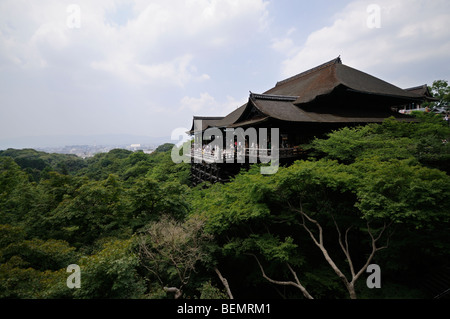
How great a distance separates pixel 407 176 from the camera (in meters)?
7.16

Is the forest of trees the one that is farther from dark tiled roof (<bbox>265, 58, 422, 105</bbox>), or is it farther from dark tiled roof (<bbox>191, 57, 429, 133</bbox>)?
dark tiled roof (<bbox>265, 58, 422, 105</bbox>)

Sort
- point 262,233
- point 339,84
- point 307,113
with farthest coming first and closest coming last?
1. point 339,84
2. point 307,113
3. point 262,233

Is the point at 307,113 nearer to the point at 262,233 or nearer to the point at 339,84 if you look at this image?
the point at 339,84

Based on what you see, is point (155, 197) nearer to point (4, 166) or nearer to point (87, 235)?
point (87, 235)

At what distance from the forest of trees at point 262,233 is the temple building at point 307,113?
8.32 ft

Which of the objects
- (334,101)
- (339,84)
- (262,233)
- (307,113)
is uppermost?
(339,84)

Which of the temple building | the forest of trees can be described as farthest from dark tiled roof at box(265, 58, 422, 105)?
the forest of trees

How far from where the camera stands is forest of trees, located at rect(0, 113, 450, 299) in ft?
21.3

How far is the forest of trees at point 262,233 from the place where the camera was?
6488mm

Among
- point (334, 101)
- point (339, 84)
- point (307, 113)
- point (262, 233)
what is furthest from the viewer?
point (334, 101)

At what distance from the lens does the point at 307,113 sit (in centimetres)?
1490

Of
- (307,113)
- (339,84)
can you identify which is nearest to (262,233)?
(307,113)

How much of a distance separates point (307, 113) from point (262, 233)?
969 centimetres
